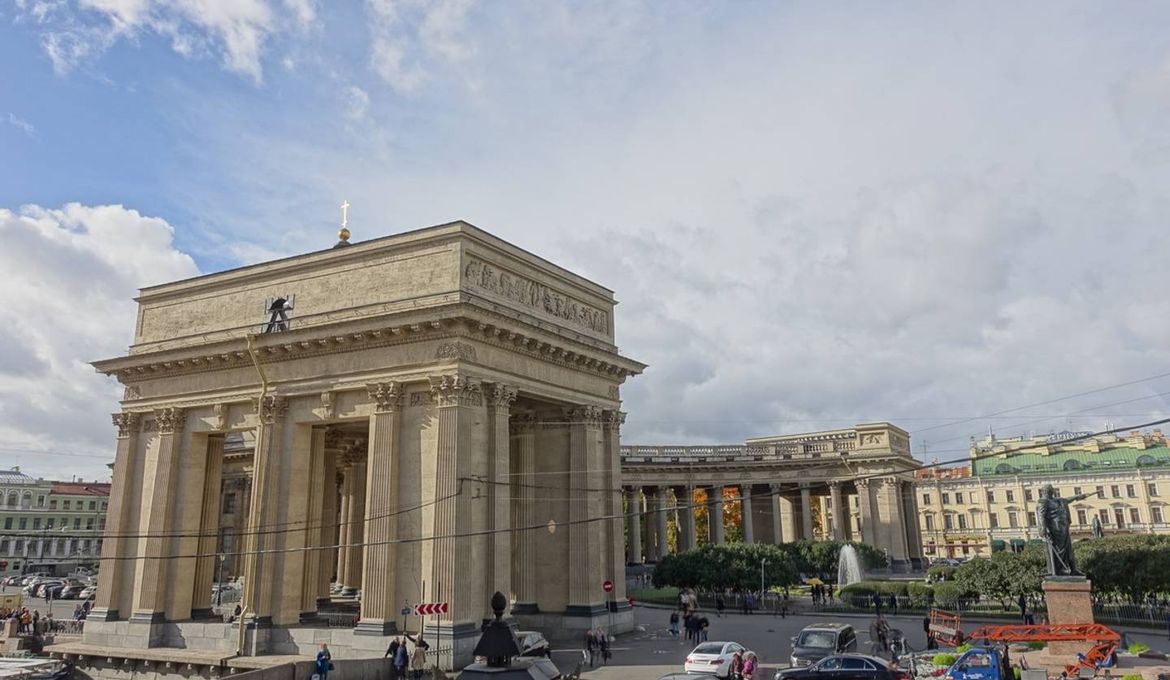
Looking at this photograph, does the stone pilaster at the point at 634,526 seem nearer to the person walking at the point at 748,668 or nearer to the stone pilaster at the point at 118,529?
the stone pilaster at the point at 118,529

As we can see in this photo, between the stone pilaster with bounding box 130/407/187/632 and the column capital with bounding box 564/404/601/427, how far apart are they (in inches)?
642

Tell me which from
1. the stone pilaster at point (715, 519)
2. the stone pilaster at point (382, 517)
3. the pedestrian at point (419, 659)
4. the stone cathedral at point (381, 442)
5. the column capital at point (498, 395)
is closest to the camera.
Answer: the pedestrian at point (419, 659)

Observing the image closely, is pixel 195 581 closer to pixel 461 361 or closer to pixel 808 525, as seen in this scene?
pixel 461 361

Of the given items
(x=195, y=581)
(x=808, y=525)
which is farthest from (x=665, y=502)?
(x=195, y=581)

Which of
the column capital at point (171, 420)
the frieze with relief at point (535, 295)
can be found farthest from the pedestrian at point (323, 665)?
the column capital at point (171, 420)

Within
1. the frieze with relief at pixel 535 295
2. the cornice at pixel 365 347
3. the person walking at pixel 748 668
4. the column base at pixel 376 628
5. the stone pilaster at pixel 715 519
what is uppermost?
the frieze with relief at pixel 535 295

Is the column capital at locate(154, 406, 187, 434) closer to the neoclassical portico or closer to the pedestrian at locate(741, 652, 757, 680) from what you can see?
the pedestrian at locate(741, 652, 757, 680)

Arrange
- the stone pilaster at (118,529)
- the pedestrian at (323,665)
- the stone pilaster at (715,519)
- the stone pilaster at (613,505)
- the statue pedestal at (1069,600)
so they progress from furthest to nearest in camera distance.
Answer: the stone pilaster at (715,519)
the stone pilaster at (613,505)
the stone pilaster at (118,529)
the statue pedestal at (1069,600)
the pedestrian at (323,665)

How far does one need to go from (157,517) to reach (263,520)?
21.5ft

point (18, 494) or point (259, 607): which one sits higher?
point (18, 494)

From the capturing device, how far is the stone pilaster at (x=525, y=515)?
32.9 metres

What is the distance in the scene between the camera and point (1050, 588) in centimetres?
2559

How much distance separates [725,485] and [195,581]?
51748mm

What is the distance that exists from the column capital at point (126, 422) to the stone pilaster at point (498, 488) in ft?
57.2
